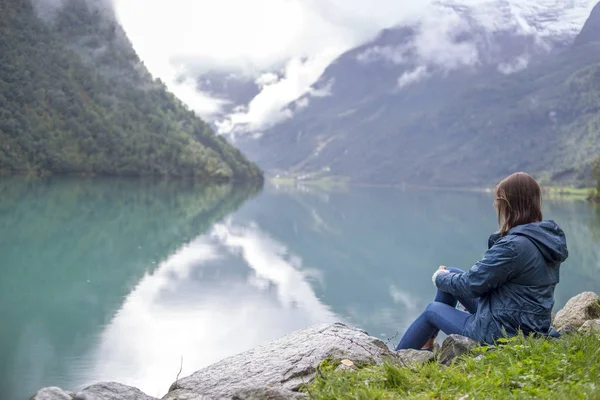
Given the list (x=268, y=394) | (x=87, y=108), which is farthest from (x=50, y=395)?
(x=87, y=108)

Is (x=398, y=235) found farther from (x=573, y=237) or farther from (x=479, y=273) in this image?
(x=479, y=273)

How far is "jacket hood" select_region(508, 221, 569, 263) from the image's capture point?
19.1 feet

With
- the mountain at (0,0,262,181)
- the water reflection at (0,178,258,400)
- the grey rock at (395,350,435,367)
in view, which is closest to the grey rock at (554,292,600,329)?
the grey rock at (395,350,435,367)

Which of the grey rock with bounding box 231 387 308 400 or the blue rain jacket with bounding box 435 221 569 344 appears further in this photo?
the blue rain jacket with bounding box 435 221 569 344

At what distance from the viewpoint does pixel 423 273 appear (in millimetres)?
22656

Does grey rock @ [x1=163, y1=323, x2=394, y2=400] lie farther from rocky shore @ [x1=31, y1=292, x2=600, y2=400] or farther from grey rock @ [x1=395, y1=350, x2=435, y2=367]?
grey rock @ [x1=395, y1=350, x2=435, y2=367]

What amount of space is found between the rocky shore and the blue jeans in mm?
305

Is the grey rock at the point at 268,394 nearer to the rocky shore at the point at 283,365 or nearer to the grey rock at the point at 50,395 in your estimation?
the rocky shore at the point at 283,365

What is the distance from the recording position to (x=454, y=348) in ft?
20.6

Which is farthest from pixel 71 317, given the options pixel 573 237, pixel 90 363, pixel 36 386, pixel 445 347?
pixel 573 237

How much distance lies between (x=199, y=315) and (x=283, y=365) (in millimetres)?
7997

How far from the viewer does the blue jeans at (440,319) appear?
676cm

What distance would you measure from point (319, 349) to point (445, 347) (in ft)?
4.66

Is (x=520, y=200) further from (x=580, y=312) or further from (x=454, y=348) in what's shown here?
(x=580, y=312)
